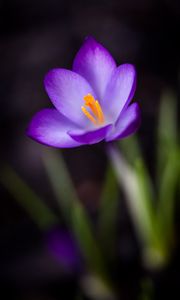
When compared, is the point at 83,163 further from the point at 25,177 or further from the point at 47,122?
the point at 47,122

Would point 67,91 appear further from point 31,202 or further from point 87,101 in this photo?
point 31,202

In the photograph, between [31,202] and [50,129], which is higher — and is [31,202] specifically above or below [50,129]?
below

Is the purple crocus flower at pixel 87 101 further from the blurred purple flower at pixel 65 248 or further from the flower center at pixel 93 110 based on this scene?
the blurred purple flower at pixel 65 248

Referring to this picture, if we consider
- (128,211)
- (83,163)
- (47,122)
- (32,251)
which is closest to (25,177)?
(83,163)

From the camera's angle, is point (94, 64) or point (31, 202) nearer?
point (94, 64)

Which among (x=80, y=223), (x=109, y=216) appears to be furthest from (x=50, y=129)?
(x=109, y=216)

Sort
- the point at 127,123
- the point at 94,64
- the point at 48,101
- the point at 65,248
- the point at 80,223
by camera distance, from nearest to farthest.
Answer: the point at 127,123
the point at 94,64
the point at 80,223
the point at 65,248
the point at 48,101
